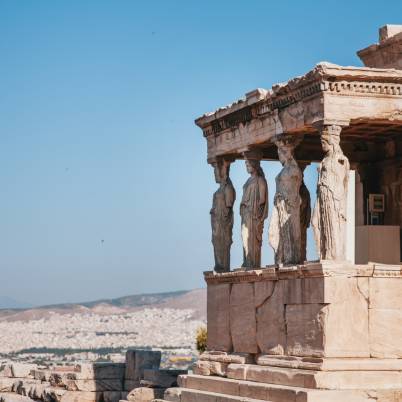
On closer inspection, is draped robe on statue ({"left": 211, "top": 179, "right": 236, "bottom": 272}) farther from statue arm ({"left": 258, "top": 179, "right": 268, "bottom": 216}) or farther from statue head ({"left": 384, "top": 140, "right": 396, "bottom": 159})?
statue head ({"left": 384, "top": 140, "right": 396, "bottom": 159})

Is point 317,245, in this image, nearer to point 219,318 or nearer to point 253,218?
point 253,218

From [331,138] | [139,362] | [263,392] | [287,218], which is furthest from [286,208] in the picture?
[139,362]

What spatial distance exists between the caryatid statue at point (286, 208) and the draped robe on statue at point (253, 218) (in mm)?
886

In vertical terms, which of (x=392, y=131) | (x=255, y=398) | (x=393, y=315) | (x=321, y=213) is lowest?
(x=255, y=398)

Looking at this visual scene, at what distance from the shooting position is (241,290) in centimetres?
1762

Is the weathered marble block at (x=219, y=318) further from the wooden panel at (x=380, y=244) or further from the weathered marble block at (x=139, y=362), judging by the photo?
the weathered marble block at (x=139, y=362)

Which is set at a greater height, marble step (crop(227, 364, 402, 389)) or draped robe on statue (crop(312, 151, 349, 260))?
draped robe on statue (crop(312, 151, 349, 260))

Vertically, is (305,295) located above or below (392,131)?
below

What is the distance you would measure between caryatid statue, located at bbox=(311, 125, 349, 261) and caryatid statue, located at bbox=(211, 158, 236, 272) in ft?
9.84

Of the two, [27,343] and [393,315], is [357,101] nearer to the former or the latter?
[393,315]

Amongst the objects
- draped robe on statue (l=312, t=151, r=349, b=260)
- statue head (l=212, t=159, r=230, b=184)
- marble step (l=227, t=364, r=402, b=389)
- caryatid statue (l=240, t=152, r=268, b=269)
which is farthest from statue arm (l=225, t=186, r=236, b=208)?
marble step (l=227, t=364, r=402, b=389)

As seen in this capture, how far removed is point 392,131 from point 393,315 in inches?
119

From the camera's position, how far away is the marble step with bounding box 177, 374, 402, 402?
14898mm

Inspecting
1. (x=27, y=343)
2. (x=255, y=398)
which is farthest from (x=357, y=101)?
(x=27, y=343)
